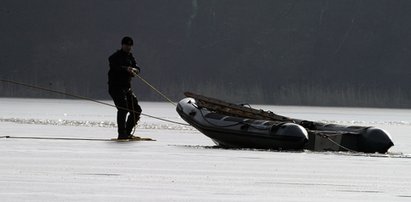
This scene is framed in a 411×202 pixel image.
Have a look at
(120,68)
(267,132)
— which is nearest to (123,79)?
(120,68)

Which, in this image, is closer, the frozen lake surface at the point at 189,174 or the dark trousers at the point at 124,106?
the frozen lake surface at the point at 189,174

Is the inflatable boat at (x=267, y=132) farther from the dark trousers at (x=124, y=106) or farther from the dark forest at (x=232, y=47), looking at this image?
the dark forest at (x=232, y=47)

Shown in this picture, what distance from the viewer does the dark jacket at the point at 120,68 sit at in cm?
2753

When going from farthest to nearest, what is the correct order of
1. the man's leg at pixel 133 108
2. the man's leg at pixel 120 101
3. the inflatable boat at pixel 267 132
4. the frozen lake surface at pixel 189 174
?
the man's leg at pixel 133 108 → the man's leg at pixel 120 101 → the inflatable boat at pixel 267 132 → the frozen lake surface at pixel 189 174

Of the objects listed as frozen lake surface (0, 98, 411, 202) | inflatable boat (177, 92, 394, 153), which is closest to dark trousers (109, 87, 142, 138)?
inflatable boat (177, 92, 394, 153)

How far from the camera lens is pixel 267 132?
2612cm

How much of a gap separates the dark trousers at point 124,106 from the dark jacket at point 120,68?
13 cm

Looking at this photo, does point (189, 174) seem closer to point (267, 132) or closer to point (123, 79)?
point (267, 132)

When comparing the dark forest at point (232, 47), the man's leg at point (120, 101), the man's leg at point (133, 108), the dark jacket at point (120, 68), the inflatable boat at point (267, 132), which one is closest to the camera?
the inflatable boat at point (267, 132)

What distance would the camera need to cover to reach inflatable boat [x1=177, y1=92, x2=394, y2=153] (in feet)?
85.5

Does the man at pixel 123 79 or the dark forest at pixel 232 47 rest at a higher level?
the dark forest at pixel 232 47

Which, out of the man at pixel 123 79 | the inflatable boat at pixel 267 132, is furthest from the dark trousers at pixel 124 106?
the inflatable boat at pixel 267 132

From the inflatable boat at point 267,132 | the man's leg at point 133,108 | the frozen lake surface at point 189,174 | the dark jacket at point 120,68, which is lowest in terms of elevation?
the frozen lake surface at point 189,174

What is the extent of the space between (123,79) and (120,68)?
37cm
